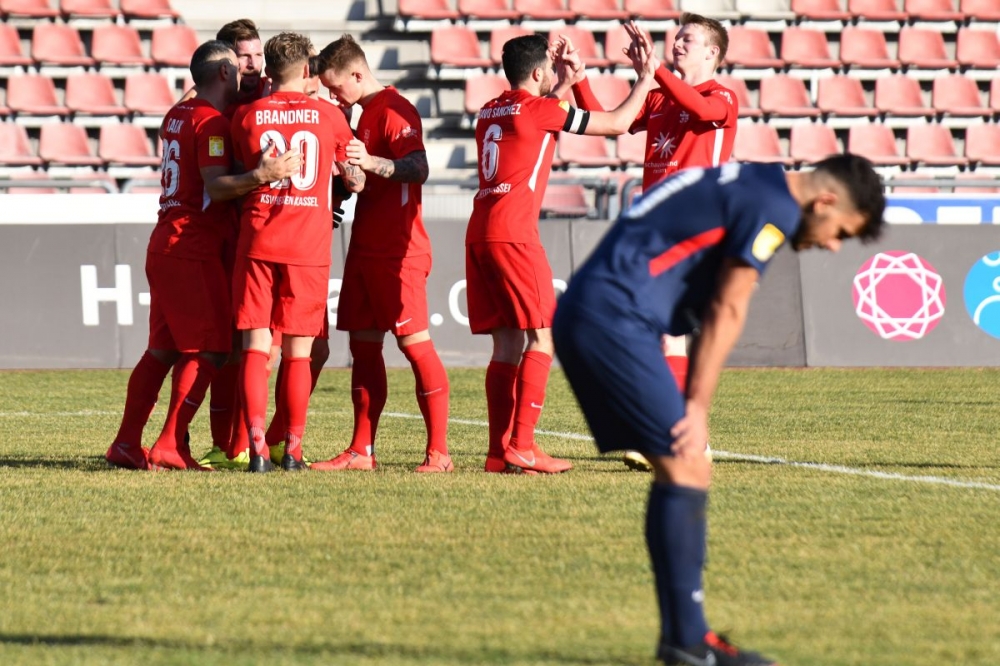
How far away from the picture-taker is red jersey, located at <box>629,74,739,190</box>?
25.1 ft

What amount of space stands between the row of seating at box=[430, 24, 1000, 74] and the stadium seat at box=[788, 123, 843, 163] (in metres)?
1.02

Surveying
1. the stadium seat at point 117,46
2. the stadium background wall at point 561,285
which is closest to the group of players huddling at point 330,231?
the stadium background wall at point 561,285

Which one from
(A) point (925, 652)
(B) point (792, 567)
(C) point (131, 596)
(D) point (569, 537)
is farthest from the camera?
(D) point (569, 537)

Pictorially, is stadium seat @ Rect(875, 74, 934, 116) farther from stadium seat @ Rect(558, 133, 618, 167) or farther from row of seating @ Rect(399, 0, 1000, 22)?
stadium seat @ Rect(558, 133, 618, 167)

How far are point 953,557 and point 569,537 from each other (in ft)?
4.25

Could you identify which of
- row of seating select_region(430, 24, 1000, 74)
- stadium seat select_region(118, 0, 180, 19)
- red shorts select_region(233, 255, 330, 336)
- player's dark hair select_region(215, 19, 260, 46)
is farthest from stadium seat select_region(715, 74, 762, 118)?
A: red shorts select_region(233, 255, 330, 336)

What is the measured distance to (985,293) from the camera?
13.8m

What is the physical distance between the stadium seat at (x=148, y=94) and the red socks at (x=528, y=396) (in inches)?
512

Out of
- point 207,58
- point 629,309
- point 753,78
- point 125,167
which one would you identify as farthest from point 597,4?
point 629,309

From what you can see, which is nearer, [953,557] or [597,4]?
[953,557]

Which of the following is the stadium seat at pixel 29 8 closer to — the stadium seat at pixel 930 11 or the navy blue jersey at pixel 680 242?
the stadium seat at pixel 930 11

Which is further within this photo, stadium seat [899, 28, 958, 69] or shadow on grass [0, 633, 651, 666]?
stadium seat [899, 28, 958, 69]

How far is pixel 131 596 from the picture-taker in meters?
4.48

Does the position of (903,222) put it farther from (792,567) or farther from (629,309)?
(629,309)
